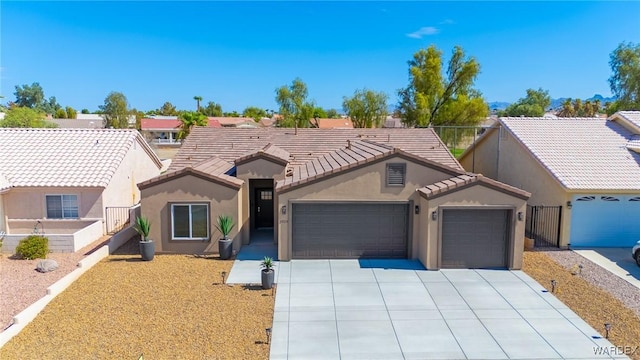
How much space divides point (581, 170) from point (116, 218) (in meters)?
21.4

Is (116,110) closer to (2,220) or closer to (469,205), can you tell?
(2,220)

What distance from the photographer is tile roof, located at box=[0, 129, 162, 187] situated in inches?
793

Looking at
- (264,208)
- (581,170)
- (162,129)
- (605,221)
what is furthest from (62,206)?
(162,129)

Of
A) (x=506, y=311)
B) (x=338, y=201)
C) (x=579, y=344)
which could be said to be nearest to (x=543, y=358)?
(x=579, y=344)

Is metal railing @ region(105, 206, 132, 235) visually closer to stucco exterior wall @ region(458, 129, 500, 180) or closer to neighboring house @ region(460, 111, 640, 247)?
neighboring house @ region(460, 111, 640, 247)

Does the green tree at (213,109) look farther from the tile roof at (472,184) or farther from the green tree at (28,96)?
the tile roof at (472,184)

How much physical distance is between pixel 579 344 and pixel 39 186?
2129 cm

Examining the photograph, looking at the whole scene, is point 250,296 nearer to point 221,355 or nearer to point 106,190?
point 221,355

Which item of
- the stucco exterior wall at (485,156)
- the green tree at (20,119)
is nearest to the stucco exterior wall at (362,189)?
the stucco exterior wall at (485,156)

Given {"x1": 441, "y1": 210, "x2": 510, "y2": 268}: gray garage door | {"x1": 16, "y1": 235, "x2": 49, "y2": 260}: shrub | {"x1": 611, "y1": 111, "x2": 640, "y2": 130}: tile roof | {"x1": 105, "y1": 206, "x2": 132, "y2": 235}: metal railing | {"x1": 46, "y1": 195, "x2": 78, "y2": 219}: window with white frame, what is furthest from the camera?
{"x1": 611, "y1": 111, "x2": 640, "y2": 130}: tile roof

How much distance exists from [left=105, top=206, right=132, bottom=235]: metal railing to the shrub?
396 centimetres

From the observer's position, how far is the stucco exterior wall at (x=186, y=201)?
55.4 feet

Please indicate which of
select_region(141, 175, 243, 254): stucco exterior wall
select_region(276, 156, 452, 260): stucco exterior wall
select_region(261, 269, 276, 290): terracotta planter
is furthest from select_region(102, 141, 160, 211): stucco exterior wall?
select_region(261, 269, 276, 290): terracotta planter

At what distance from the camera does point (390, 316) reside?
38.1 ft
